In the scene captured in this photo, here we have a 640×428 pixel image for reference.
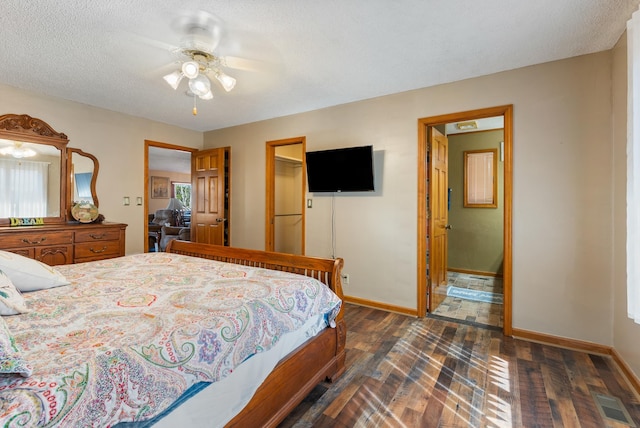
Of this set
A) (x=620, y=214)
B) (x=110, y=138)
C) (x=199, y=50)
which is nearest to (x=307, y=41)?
(x=199, y=50)

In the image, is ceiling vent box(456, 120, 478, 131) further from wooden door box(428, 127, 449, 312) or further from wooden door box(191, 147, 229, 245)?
wooden door box(191, 147, 229, 245)

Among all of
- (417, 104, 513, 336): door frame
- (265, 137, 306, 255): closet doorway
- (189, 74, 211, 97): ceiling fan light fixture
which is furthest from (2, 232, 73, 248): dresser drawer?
(417, 104, 513, 336): door frame

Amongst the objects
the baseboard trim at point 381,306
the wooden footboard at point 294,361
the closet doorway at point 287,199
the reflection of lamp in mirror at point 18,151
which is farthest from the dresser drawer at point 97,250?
the baseboard trim at point 381,306

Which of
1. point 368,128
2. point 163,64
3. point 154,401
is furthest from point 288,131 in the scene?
point 154,401

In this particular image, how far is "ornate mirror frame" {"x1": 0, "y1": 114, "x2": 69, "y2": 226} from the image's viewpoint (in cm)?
315

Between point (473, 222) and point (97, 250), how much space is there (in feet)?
18.1

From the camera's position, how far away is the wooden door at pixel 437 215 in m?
3.33

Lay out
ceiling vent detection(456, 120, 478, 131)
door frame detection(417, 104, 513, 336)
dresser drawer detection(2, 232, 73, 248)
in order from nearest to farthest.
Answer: door frame detection(417, 104, 513, 336) < dresser drawer detection(2, 232, 73, 248) < ceiling vent detection(456, 120, 478, 131)

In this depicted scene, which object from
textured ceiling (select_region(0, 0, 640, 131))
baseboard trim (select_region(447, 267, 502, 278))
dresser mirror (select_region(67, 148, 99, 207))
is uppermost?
textured ceiling (select_region(0, 0, 640, 131))

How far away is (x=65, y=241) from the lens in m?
3.21

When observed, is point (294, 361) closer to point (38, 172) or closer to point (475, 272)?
point (38, 172)

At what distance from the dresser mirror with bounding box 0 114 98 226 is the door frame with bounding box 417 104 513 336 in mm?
4007

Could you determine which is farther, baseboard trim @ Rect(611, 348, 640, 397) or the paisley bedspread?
baseboard trim @ Rect(611, 348, 640, 397)

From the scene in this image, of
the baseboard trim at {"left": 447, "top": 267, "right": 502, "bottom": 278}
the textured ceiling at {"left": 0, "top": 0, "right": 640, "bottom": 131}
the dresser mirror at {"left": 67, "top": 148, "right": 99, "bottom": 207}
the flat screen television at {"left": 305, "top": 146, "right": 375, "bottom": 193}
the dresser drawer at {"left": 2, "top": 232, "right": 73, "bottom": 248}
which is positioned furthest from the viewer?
the baseboard trim at {"left": 447, "top": 267, "right": 502, "bottom": 278}
